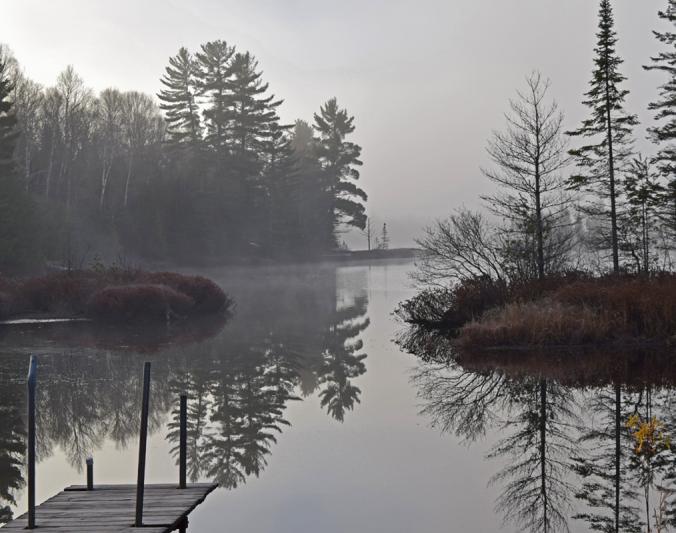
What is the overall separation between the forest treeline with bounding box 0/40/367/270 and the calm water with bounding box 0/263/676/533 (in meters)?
26.5

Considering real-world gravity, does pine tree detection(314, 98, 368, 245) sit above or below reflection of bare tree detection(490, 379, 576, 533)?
above

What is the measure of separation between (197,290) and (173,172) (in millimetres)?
32493

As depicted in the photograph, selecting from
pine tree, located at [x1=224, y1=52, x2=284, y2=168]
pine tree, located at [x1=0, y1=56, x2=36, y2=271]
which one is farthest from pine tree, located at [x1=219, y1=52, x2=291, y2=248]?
pine tree, located at [x1=0, y1=56, x2=36, y2=271]

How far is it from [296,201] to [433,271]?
54.0 m

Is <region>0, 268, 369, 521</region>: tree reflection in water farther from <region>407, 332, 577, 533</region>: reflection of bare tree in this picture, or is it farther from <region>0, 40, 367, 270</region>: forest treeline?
<region>0, 40, 367, 270</region>: forest treeline

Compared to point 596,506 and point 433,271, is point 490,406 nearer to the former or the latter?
point 596,506

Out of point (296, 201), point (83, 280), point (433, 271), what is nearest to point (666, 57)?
point (433, 271)

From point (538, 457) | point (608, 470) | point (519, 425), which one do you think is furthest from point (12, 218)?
point (608, 470)

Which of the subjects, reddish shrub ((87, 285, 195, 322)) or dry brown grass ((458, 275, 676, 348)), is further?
reddish shrub ((87, 285, 195, 322))

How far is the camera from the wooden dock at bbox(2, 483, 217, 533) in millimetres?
7223

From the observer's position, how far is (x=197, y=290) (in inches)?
1303

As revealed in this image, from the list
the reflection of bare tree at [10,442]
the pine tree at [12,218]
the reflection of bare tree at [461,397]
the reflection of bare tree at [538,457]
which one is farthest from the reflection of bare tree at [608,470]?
the pine tree at [12,218]

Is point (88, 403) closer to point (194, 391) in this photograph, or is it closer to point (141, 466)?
point (194, 391)

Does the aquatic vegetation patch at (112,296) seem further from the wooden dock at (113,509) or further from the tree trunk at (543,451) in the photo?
the wooden dock at (113,509)
